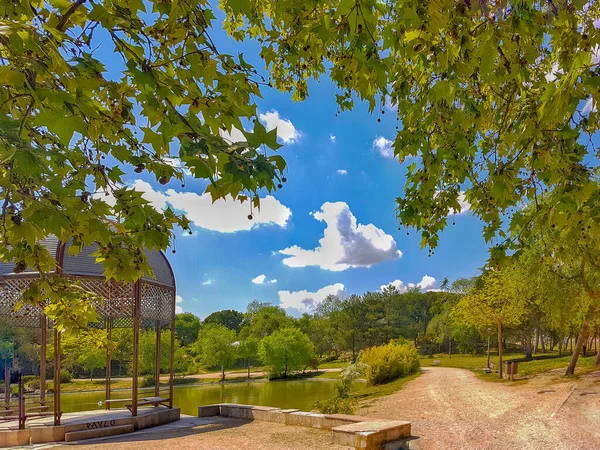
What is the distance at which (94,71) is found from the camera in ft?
6.57

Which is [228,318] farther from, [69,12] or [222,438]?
[69,12]

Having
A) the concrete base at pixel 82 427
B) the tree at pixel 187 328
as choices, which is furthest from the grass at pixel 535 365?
the tree at pixel 187 328

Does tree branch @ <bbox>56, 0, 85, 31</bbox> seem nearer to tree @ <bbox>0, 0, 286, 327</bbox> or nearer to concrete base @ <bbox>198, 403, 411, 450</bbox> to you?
tree @ <bbox>0, 0, 286, 327</bbox>

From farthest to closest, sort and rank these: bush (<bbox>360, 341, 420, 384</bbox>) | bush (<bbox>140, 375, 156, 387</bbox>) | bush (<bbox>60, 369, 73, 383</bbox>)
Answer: bush (<bbox>60, 369, 73, 383</bbox>)
bush (<bbox>140, 375, 156, 387</bbox>)
bush (<bbox>360, 341, 420, 384</bbox>)

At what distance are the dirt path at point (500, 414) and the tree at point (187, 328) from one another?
41.1 m

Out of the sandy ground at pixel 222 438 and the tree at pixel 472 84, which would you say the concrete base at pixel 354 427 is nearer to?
the sandy ground at pixel 222 438

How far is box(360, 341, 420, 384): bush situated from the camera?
18312 mm

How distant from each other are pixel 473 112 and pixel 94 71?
101 inches

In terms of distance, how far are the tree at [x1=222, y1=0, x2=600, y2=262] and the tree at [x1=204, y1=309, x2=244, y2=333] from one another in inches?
2378

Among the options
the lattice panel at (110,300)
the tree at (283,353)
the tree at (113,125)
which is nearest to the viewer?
the tree at (113,125)

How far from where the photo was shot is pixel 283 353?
29.5 meters

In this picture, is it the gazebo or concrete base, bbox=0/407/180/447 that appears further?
the gazebo

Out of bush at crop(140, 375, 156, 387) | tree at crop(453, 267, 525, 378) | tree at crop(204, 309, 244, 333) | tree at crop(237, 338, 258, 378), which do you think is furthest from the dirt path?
tree at crop(204, 309, 244, 333)

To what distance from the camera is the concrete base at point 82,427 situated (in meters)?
7.52
